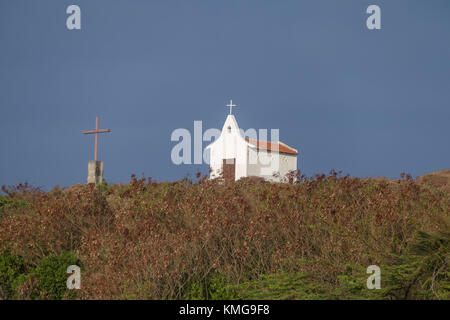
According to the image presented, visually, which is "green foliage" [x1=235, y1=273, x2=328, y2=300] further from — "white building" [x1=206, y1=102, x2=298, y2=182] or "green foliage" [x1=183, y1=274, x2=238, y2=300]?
"white building" [x1=206, y1=102, x2=298, y2=182]

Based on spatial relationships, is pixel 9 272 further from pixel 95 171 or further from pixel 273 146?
pixel 273 146

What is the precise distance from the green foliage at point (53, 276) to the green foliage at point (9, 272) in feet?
1.91

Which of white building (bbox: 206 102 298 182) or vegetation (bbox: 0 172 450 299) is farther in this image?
white building (bbox: 206 102 298 182)

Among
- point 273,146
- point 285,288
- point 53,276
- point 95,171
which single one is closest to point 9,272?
point 53,276

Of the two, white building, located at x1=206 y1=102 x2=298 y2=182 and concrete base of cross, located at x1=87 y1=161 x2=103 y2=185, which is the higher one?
white building, located at x1=206 y1=102 x2=298 y2=182

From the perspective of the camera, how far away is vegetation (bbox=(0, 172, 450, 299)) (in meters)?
5.20

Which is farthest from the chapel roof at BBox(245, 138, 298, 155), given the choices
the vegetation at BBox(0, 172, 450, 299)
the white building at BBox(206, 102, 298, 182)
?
the vegetation at BBox(0, 172, 450, 299)

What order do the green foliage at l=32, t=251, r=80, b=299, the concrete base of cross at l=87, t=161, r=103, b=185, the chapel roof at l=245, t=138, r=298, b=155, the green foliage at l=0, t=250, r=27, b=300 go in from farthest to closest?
the chapel roof at l=245, t=138, r=298, b=155
the concrete base of cross at l=87, t=161, r=103, b=185
the green foliage at l=0, t=250, r=27, b=300
the green foliage at l=32, t=251, r=80, b=299

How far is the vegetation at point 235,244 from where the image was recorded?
5.20 metres

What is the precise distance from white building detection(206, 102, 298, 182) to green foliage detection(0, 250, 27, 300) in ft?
68.1

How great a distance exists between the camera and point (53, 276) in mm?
6711

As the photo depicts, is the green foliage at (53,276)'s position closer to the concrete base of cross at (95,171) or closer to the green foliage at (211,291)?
the green foliage at (211,291)
